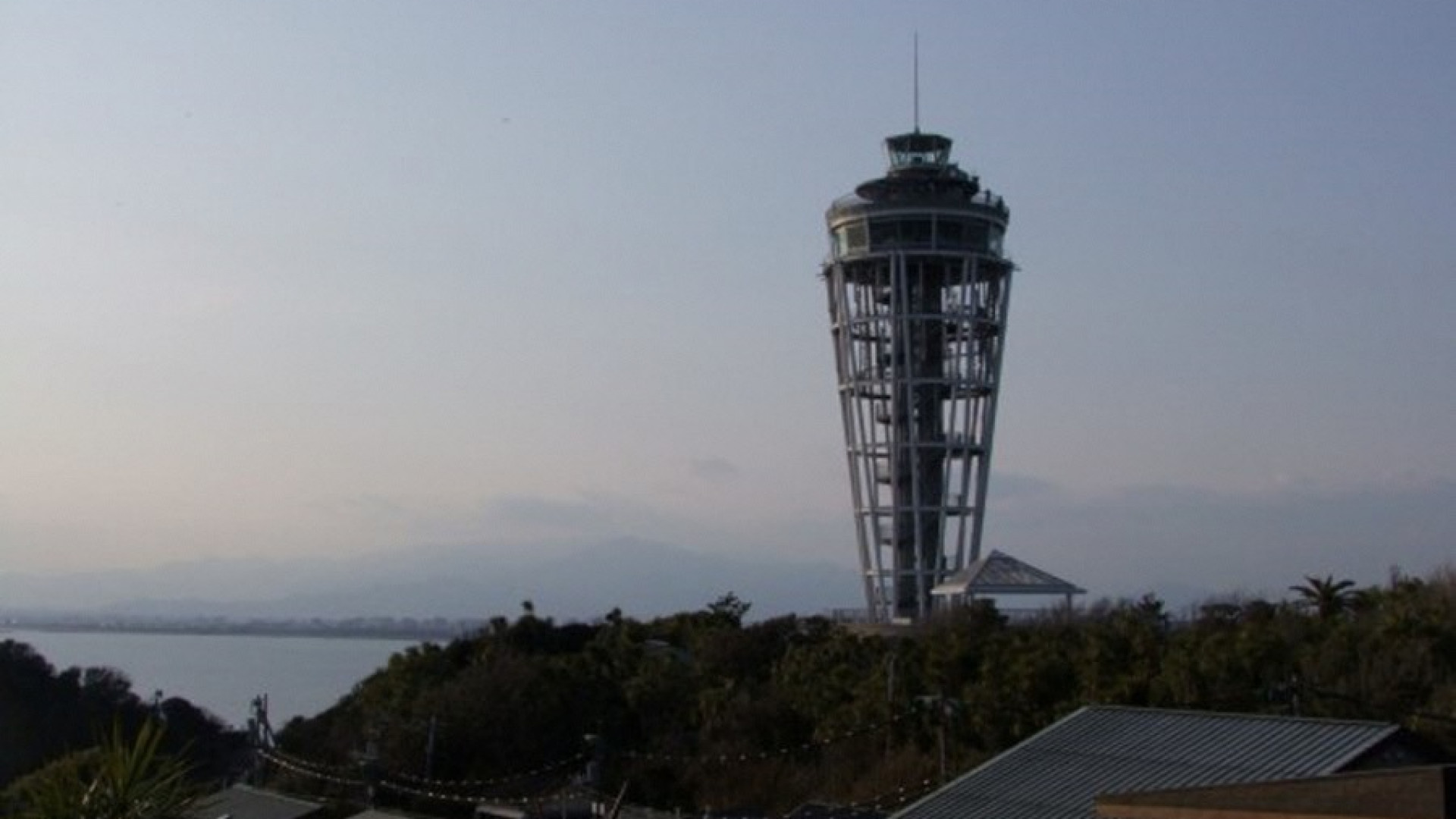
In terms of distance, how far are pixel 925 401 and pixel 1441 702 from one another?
42891 mm

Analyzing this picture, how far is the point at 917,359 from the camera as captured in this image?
71250 millimetres

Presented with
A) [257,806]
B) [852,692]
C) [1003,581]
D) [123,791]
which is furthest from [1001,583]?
[123,791]

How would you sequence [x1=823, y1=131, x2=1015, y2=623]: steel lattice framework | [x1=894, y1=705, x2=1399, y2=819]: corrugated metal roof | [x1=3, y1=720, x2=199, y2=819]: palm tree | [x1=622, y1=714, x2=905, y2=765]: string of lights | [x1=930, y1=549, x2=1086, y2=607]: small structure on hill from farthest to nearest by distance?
[x1=823, y1=131, x2=1015, y2=623]: steel lattice framework, [x1=930, y1=549, x2=1086, y2=607]: small structure on hill, [x1=622, y1=714, x2=905, y2=765]: string of lights, [x1=894, y1=705, x2=1399, y2=819]: corrugated metal roof, [x1=3, y1=720, x2=199, y2=819]: palm tree

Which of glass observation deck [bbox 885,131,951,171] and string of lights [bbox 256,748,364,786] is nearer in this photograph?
string of lights [bbox 256,748,364,786]

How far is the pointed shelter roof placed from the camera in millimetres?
52281

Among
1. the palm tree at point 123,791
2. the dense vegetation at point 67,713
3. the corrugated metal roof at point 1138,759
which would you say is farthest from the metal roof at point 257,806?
the dense vegetation at point 67,713

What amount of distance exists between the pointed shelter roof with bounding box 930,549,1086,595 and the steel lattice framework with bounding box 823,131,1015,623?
572 inches

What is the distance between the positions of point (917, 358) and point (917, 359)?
30mm

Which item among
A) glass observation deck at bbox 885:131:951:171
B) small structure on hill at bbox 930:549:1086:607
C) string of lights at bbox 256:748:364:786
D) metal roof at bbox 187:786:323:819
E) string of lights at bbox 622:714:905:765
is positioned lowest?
metal roof at bbox 187:786:323:819

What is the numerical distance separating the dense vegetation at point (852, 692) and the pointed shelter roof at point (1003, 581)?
3.43 m

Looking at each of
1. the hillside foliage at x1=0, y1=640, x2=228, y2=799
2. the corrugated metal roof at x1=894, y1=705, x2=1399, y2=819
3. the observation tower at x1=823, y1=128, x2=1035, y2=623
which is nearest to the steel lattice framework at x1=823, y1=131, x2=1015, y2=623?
the observation tower at x1=823, y1=128, x2=1035, y2=623

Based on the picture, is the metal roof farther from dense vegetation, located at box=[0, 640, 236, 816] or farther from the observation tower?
the observation tower

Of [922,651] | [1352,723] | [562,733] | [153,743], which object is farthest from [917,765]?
[153,743]

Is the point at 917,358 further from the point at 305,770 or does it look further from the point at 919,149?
the point at 305,770
